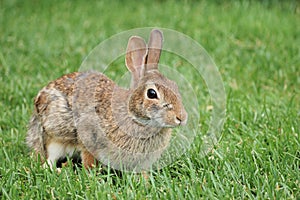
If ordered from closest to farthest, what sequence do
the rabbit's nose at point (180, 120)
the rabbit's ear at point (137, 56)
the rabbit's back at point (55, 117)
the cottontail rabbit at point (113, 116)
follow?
the rabbit's nose at point (180, 120), the cottontail rabbit at point (113, 116), the rabbit's ear at point (137, 56), the rabbit's back at point (55, 117)

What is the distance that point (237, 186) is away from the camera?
10.5ft

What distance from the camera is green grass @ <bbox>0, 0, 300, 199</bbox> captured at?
10.7ft

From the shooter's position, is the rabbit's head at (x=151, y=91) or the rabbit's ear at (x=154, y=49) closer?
the rabbit's head at (x=151, y=91)

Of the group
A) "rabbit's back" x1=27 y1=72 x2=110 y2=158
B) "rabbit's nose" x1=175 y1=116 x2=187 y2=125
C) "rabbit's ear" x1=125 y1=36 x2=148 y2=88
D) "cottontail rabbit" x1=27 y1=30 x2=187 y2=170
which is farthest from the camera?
"rabbit's back" x1=27 y1=72 x2=110 y2=158

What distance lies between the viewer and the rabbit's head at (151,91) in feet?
10.5

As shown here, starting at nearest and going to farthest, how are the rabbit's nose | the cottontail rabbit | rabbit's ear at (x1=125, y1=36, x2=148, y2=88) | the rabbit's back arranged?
the rabbit's nose, the cottontail rabbit, rabbit's ear at (x1=125, y1=36, x2=148, y2=88), the rabbit's back

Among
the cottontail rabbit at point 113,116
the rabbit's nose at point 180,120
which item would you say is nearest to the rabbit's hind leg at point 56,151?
the cottontail rabbit at point 113,116

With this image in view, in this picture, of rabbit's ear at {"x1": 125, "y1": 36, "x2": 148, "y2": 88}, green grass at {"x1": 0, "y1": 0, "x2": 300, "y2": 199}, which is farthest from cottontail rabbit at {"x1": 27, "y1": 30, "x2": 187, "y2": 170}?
green grass at {"x1": 0, "y1": 0, "x2": 300, "y2": 199}

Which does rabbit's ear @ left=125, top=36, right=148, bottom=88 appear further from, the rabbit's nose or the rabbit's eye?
the rabbit's nose

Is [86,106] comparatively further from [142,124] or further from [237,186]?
[237,186]

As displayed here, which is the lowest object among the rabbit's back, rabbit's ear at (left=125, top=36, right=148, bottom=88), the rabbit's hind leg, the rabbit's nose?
the rabbit's hind leg

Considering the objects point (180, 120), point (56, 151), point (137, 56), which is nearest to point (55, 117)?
point (56, 151)

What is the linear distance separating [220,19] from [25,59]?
2587 mm

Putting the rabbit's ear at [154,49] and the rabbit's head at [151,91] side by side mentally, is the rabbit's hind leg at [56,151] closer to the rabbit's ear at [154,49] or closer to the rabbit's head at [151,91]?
the rabbit's head at [151,91]
